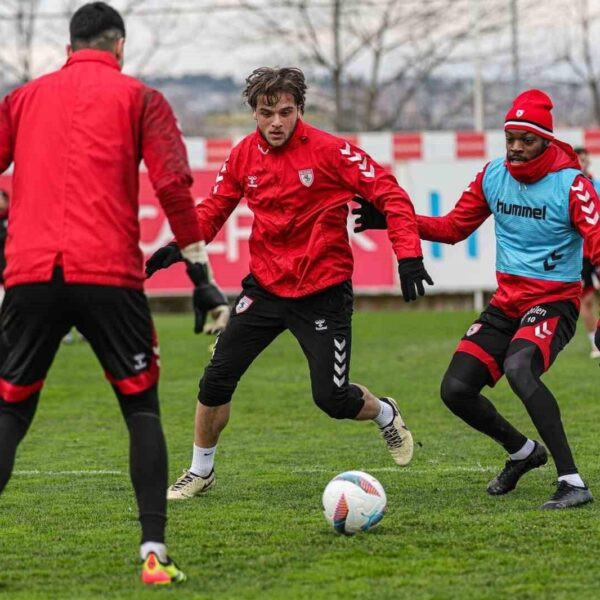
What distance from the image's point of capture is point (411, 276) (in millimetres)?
6883

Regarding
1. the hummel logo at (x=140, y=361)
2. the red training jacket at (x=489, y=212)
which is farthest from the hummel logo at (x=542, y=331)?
the hummel logo at (x=140, y=361)

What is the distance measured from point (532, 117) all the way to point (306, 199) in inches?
48.5

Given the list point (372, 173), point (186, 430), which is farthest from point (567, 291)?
point (186, 430)

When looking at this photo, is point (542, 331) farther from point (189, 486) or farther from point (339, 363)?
point (189, 486)

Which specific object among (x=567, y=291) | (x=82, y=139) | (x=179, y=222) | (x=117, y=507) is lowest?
(x=117, y=507)

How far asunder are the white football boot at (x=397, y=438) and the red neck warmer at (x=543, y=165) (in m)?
1.59

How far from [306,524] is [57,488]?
198 cm

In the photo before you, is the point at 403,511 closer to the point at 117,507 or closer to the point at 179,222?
the point at 117,507

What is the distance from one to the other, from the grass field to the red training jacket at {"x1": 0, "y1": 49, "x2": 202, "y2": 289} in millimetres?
1277

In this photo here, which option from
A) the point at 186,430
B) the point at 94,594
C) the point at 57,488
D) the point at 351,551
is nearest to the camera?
the point at 94,594

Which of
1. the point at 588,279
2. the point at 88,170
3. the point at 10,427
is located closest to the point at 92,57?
the point at 88,170

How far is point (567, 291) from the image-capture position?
7.30 meters

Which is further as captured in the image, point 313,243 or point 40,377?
point 313,243

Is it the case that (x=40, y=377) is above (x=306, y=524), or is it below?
above
